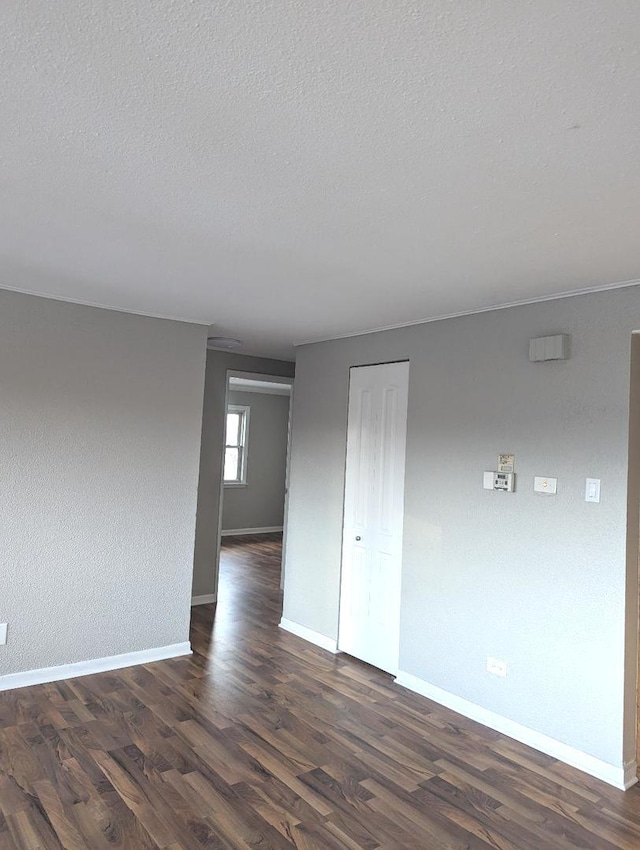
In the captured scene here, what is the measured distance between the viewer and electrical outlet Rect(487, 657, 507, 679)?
3.27m

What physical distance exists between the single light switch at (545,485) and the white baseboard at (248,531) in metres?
6.77

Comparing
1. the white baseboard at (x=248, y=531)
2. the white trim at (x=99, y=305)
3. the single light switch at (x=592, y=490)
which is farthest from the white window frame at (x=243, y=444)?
the single light switch at (x=592, y=490)

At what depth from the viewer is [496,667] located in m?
3.31

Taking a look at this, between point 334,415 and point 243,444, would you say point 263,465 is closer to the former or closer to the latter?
point 243,444

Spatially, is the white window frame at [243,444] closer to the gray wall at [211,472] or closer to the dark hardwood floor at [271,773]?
the gray wall at [211,472]

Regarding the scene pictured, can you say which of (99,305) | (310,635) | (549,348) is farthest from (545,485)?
(99,305)

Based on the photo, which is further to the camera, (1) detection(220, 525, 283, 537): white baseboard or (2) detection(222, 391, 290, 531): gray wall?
(2) detection(222, 391, 290, 531): gray wall

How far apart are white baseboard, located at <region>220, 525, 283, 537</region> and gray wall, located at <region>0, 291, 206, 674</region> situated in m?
5.15

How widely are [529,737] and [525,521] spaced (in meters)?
1.14

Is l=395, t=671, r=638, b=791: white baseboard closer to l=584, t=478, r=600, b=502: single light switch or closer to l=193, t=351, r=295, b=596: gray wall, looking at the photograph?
l=584, t=478, r=600, b=502: single light switch

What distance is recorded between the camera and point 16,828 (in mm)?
2268

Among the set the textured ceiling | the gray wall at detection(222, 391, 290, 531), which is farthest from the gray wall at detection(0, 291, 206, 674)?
the gray wall at detection(222, 391, 290, 531)

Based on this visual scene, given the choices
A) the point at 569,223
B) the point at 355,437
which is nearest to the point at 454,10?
the point at 569,223

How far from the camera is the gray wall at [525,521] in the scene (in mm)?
2859
